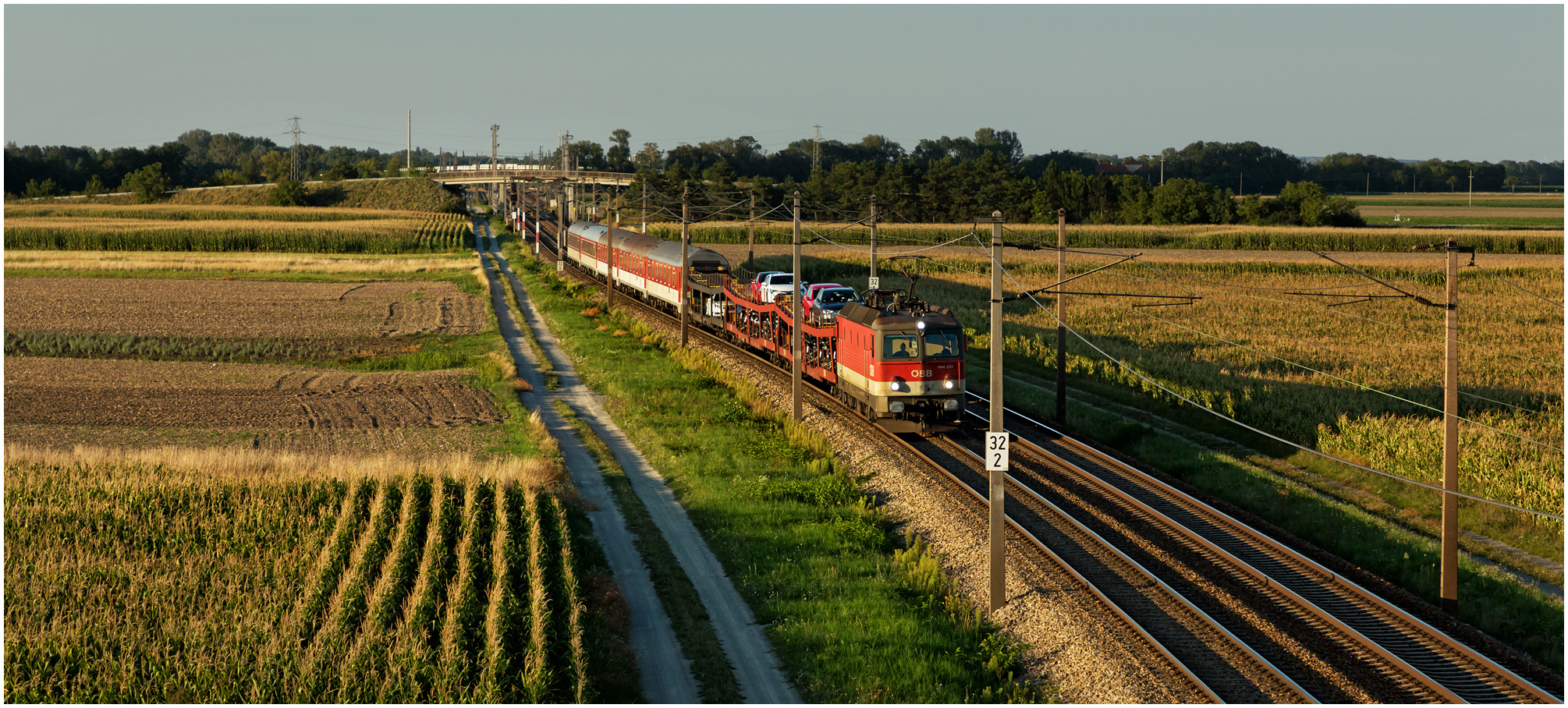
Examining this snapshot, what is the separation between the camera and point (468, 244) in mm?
118938

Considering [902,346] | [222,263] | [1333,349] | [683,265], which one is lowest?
[1333,349]

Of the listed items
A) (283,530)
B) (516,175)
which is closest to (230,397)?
(283,530)

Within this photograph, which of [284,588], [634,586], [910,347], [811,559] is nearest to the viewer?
[284,588]

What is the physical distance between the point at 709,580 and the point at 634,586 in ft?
4.42

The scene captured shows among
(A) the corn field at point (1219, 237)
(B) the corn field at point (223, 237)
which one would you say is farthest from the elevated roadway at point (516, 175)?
(A) the corn field at point (1219, 237)

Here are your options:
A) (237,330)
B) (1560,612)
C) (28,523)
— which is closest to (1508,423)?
(1560,612)

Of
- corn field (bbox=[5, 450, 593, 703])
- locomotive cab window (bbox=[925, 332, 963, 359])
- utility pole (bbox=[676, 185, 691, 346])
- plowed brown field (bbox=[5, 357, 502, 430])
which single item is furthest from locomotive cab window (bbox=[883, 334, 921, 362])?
utility pole (bbox=[676, 185, 691, 346])

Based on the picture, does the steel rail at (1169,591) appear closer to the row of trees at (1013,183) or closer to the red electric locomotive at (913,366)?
the red electric locomotive at (913,366)

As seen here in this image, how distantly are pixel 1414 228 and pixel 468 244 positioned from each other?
312ft

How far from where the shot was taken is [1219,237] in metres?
99.4

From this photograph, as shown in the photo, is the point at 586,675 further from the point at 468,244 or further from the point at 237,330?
the point at 468,244

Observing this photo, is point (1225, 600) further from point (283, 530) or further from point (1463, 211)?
point (1463, 211)

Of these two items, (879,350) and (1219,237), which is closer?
(879,350)

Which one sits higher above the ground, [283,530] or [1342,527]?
[283,530]
